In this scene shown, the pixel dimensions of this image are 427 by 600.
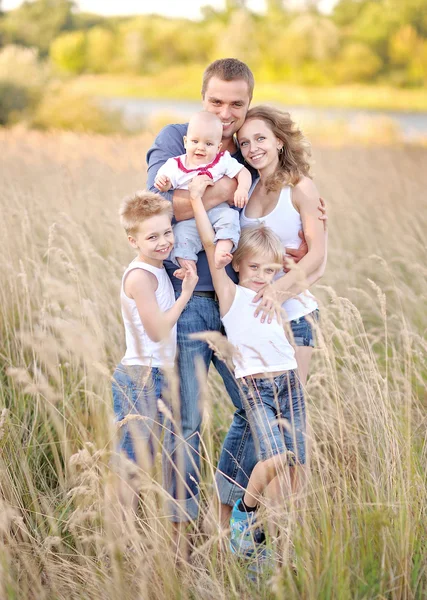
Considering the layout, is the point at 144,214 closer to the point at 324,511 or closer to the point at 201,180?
the point at 201,180

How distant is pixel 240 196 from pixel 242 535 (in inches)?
47.8

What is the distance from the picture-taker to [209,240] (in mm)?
2455

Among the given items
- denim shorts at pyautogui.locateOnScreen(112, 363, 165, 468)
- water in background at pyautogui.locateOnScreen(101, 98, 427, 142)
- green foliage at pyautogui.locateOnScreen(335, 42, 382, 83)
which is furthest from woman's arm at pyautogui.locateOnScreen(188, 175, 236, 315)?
green foliage at pyautogui.locateOnScreen(335, 42, 382, 83)

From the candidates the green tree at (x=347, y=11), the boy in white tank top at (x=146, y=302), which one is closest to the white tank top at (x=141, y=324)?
the boy in white tank top at (x=146, y=302)

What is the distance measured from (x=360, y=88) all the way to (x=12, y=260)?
34524 millimetres

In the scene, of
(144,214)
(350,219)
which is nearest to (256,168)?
(144,214)

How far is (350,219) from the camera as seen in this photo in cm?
698

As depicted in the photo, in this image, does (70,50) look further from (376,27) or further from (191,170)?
(191,170)

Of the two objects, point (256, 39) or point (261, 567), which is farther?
point (256, 39)

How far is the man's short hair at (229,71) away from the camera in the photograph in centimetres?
255

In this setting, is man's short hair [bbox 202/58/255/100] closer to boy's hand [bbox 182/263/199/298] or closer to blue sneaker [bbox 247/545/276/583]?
boy's hand [bbox 182/263/199/298]

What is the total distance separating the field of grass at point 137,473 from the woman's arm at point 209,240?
0.39 m

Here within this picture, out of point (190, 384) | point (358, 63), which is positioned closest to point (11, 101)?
point (358, 63)

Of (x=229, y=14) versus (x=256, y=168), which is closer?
(x=256, y=168)
